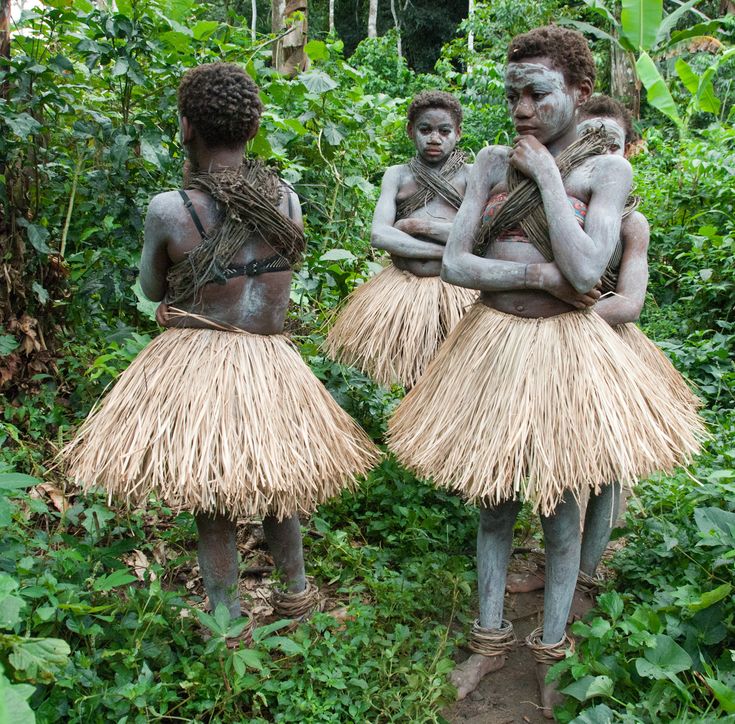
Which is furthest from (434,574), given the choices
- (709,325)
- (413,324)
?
(709,325)

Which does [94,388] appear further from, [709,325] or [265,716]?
[709,325]

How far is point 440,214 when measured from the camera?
345 centimetres

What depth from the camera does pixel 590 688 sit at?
2064 mm

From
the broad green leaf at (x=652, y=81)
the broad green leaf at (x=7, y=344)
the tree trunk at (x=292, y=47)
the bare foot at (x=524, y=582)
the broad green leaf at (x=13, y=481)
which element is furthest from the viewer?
the broad green leaf at (x=652, y=81)

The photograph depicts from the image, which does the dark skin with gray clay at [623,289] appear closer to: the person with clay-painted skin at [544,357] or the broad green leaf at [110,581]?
the person with clay-painted skin at [544,357]

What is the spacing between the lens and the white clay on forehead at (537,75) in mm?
2172

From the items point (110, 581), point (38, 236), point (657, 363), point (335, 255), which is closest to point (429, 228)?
point (335, 255)

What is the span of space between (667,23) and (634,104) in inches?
44.6

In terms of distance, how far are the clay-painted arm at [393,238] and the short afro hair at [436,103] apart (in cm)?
35

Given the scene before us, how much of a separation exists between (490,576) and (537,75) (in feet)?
5.34

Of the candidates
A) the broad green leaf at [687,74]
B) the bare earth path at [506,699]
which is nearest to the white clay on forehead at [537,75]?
the bare earth path at [506,699]

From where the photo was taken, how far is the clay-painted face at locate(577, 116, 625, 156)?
2322mm

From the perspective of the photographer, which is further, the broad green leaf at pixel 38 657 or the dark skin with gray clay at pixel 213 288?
the dark skin with gray clay at pixel 213 288

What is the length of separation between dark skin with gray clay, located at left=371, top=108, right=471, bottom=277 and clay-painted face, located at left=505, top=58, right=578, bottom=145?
1135mm
